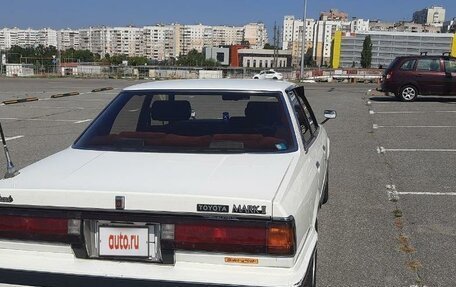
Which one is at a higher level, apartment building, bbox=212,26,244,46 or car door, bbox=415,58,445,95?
Result: apartment building, bbox=212,26,244,46

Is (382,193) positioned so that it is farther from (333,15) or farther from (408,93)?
(333,15)

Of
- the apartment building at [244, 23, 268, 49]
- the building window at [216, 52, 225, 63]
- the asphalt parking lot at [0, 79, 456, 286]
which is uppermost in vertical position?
the apartment building at [244, 23, 268, 49]

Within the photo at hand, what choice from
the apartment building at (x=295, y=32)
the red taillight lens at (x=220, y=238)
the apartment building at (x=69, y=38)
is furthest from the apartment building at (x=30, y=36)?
the red taillight lens at (x=220, y=238)

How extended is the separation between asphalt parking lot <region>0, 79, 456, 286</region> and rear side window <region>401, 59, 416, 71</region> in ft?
15.3

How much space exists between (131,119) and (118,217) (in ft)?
6.96

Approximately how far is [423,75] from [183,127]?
1656 centimetres

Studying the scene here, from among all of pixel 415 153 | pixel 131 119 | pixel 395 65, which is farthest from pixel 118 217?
pixel 395 65

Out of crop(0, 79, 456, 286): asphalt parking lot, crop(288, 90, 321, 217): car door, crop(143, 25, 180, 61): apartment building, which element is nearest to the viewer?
crop(288, 90, 321, 217): car door

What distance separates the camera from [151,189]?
2.54m

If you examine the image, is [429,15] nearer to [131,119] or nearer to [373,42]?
[373,42]

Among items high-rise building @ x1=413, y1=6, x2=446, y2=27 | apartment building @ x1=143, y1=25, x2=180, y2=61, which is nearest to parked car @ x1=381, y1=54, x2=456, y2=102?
apartment building @ x1=143, y1=25, x2=180, y2=61

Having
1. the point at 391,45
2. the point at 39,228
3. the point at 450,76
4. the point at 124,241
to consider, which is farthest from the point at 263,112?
the point at 391,45

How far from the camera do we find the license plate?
2.48 meters

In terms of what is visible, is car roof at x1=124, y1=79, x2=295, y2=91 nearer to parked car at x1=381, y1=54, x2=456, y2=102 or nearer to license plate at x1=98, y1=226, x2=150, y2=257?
license plate at x1=98, y1=226, x2=150, y2=257
